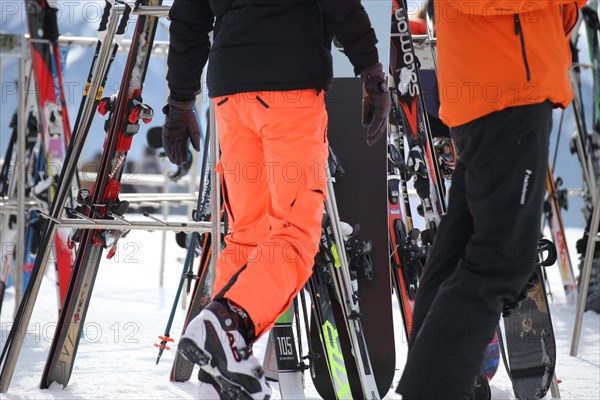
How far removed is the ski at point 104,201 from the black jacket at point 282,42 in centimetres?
79

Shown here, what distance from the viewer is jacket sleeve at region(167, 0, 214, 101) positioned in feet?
6.94

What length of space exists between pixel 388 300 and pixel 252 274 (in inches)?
41.6

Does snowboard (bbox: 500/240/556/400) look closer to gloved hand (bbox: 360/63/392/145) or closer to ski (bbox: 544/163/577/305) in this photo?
gloved hand (bbox: 360/63/392/145)

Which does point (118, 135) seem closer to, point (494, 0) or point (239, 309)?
point (239, 309)

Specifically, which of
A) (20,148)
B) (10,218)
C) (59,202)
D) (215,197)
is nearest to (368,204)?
(215,197)

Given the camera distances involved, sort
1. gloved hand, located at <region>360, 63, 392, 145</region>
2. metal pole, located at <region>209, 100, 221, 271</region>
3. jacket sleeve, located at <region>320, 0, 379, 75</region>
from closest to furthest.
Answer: jacket sleeve, located at <region>320, 0, 379, 75</region> → gloved hand, located at <region>360, 63, 392, 145</region> → metal pole, located at <region>209, 100, 221, 271</region>

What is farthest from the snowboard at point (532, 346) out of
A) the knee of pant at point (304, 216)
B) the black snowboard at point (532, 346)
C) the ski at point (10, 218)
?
the ski at point (10, 218)

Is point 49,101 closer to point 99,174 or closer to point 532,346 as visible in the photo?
point 99,174

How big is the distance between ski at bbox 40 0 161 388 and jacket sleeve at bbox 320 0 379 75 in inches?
37.5

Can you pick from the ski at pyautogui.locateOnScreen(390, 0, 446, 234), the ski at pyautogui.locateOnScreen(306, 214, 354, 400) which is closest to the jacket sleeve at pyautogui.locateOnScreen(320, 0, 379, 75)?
the ski at pyautogui.locateOnScreen(306, 214, 354, 400)

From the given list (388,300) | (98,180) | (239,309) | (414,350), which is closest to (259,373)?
(239,309)

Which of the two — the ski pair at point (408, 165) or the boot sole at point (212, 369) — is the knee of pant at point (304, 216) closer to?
the boot sole at point (212, 369)

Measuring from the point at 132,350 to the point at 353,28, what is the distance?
1946 mm

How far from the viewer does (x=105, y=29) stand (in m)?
2.64
